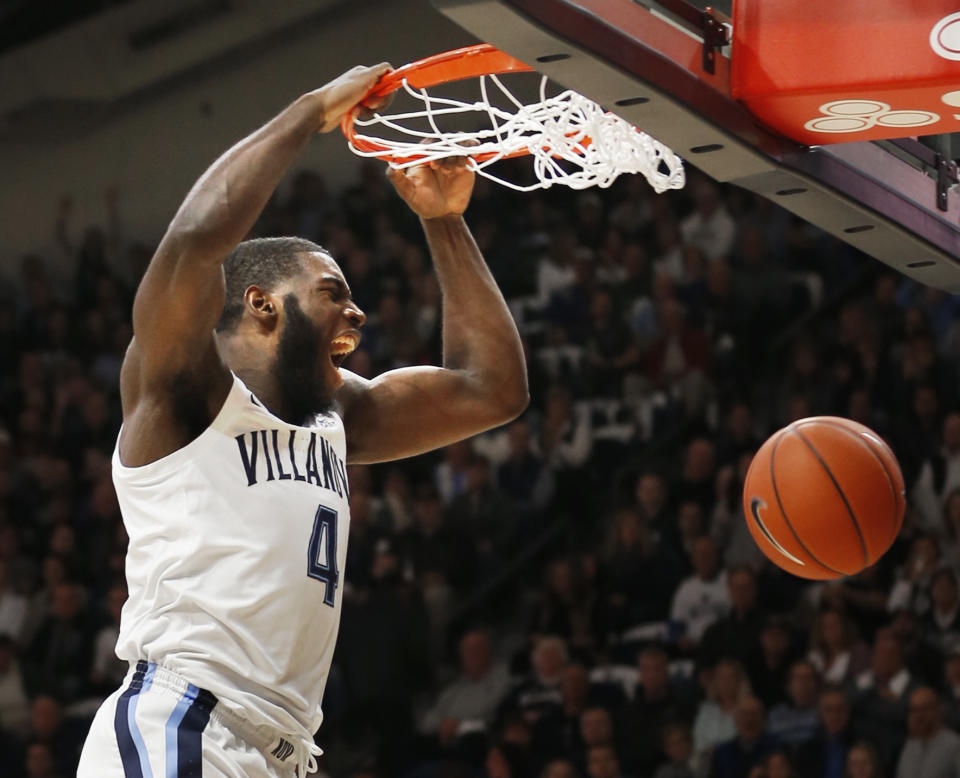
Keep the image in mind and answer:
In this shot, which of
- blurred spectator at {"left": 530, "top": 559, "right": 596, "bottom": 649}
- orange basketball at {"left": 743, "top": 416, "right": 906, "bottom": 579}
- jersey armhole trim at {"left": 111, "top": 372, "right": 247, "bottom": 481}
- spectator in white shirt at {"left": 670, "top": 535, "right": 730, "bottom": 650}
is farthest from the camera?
blurred spectator at {"left": 530, "top": 559, "right": 596, "bottom": 649}

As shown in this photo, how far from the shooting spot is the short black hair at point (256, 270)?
3.67 meters

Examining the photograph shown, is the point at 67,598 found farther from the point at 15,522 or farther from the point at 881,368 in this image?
the point at 881,368

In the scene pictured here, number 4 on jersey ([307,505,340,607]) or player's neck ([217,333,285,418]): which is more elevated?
player's neck ([217,333,285,418])

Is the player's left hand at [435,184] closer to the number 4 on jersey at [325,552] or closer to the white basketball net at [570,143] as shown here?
the white basketball net at [570,143]

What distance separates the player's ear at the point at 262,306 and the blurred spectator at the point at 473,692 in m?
4.81

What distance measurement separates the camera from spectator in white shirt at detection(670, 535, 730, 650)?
7.85 metres

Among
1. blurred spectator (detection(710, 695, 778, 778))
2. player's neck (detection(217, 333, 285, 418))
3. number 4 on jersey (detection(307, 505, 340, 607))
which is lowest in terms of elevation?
blurred spectator (detection(710, 695, 778, 778))

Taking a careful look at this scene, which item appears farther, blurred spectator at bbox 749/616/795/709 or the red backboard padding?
blurred spectator at bbox 749/616/795/709

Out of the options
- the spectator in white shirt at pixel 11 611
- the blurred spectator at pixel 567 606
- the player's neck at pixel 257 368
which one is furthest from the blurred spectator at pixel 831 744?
the spectator in white shirt at pixel 11 611

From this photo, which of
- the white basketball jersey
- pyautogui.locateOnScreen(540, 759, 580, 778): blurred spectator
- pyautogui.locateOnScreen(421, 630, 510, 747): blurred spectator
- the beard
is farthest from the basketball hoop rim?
pyautogui.locateOnScreen(421, 630, 510, 747): blurred spectator

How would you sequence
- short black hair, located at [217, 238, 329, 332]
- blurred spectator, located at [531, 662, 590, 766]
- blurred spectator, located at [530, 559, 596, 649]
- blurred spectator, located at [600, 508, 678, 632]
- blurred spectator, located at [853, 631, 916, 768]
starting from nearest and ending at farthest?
short black hair, located at [217, 238, 329, 332] < blurred spectator, located at [853, 631, 916, 768] < blurred spectator, located at [531, 662, 590, 766] < blurred spectator, located at [600, 508, 678, 632] < blurred spectator, located at [530, 559, 596, 649]

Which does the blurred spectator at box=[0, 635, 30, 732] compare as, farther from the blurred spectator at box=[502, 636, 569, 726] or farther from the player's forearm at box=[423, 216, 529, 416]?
the player's forearm at box=[423, 216, 529, 416]

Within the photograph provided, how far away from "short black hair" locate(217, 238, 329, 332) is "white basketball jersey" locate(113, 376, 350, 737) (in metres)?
0.32

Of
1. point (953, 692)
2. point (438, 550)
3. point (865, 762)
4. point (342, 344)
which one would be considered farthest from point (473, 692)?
point (342, 344)
